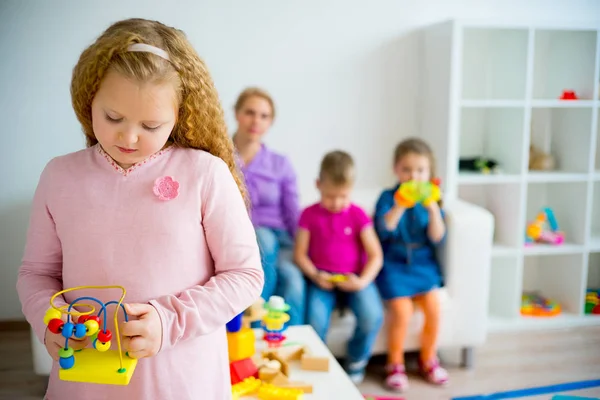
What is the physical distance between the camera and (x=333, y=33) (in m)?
2.10

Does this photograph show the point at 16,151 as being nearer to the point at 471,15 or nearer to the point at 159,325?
the point at 159,325

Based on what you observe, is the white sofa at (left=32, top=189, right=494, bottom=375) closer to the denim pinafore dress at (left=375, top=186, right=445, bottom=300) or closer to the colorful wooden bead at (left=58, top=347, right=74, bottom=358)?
the denim pinafore dress at (left=375, top=186, right=445, bottom=300)

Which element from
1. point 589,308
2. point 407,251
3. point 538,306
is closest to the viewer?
point 407,251

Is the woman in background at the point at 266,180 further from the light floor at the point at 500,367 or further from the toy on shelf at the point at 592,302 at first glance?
the toy on shelf at the point at 592,302

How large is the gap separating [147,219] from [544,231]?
1849 millimetres

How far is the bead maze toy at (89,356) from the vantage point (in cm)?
67

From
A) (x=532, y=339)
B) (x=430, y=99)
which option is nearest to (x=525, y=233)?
(x=532, y=339)

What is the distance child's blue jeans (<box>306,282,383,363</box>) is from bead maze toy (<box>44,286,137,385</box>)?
1.01 meters

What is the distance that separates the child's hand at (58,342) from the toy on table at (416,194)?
3.84 ft

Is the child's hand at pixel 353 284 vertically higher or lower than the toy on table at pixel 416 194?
lower

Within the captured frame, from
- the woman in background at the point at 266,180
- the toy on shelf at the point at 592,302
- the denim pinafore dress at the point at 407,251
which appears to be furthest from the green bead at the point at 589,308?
the woman in background at the point at 266,180

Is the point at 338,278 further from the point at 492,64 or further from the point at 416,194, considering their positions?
the point at 492,64

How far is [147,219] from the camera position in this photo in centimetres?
74

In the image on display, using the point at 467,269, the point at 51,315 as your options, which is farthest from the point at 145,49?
the point at 467,269
